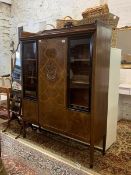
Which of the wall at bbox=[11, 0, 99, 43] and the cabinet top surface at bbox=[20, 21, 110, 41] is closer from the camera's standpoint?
the cabinet top surface at bbox=[20, 21, 110, 41]

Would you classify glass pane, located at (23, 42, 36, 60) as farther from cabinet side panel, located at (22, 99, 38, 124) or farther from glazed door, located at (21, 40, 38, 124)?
cabinet side panel, located at (22, 99, 38, 124)

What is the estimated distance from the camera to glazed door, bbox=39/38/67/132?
267cm

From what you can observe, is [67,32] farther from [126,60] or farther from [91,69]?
[126,60]

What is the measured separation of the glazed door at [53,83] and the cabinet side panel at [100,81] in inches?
18.7

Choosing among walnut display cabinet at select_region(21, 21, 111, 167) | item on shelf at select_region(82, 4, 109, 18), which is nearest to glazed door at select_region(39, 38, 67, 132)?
walnut display cabinet at select_region(21, 21, 111, 167)

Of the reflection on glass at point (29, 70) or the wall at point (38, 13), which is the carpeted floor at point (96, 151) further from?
the wall at point (38, 13)

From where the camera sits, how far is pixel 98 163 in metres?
2.64

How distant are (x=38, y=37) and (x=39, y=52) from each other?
0.74ft

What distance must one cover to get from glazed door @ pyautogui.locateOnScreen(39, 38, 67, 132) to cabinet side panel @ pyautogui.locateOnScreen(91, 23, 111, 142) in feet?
1.56

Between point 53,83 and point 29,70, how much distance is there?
678 mm

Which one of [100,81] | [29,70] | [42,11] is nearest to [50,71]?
[29,70]

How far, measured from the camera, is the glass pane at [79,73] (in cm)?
249

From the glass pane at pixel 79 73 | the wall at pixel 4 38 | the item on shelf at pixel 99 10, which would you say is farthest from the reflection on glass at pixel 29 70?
the wall at pixel 4 38

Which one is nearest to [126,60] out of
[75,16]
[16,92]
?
[75,16]
